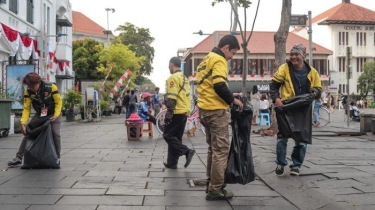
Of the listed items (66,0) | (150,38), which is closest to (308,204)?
(66,0)

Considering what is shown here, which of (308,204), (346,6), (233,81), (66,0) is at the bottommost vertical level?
(308,204)

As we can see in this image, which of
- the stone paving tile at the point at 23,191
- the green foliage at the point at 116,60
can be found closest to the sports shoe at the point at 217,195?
the stone paving tile at the point at 23,191

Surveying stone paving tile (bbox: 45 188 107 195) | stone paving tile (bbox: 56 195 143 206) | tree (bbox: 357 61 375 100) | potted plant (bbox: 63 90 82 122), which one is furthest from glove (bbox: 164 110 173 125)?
tree (bbox: 357 61 375 100)

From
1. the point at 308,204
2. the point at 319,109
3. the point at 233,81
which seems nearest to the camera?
the point at 308,204

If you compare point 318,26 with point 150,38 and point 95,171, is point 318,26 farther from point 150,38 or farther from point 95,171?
point 95,171

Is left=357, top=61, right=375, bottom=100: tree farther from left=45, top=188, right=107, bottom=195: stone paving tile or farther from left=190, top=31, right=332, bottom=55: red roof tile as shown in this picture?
left=45, top=188, right=107, bottom=195: stone paving tile

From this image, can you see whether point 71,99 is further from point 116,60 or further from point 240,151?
A: point 116,60

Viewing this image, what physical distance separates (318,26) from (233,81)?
18.6 metres

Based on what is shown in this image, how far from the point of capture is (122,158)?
923cm

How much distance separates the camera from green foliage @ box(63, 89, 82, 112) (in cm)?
2496

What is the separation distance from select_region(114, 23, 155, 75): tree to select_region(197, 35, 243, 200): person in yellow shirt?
261ft

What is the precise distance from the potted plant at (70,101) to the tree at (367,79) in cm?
4942

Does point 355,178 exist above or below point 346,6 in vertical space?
below

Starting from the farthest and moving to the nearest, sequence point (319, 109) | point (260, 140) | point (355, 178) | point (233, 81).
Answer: point (233, 81), point (319, 109), point (260, 140), point (355, 178)
